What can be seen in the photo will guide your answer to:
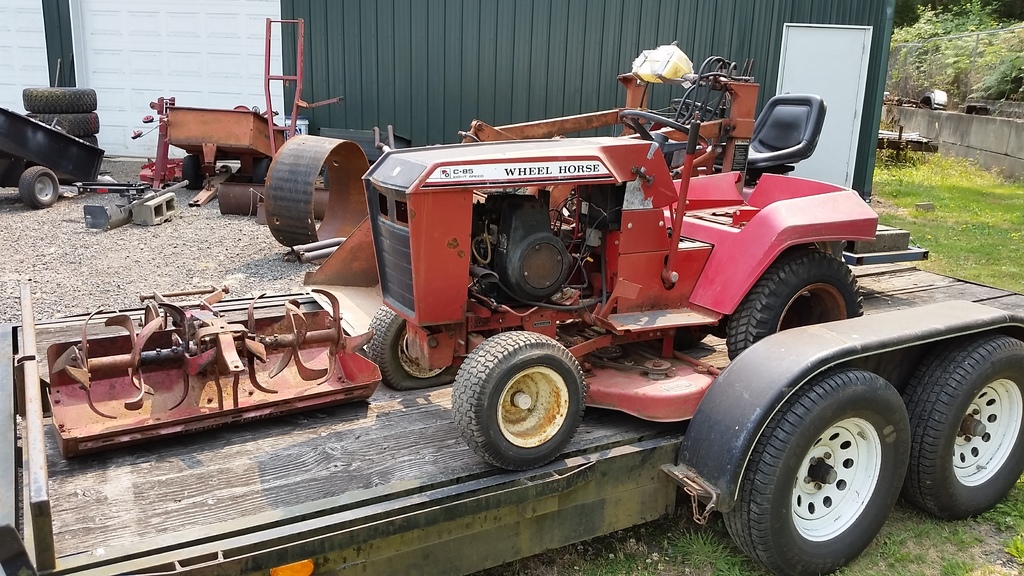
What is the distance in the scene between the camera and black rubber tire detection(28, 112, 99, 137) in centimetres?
1041

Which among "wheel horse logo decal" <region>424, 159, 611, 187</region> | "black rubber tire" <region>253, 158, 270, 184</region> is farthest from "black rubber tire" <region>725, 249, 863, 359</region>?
"black rubber tire" <region>253, 158, 270, 184</region>

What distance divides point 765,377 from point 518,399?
2.65 ft

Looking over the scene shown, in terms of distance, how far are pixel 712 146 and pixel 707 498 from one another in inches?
80.4

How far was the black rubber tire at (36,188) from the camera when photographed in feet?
27.3

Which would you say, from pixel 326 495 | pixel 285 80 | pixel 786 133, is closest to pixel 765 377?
pixel 326 495

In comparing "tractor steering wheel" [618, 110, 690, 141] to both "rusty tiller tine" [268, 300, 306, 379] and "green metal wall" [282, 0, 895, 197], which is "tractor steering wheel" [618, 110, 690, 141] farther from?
"green metal wall" [282, 0, 895, 197]

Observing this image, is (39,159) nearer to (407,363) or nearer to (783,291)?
(407,363)

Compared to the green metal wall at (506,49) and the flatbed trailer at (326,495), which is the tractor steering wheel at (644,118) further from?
the green metal wall at (506,49)

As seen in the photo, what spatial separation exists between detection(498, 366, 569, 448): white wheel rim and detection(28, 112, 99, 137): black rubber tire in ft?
32.4

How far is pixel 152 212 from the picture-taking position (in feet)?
25.5

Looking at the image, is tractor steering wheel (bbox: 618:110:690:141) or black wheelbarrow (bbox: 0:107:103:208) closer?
tractor steering wheel (bbox: 618:110:690:141)

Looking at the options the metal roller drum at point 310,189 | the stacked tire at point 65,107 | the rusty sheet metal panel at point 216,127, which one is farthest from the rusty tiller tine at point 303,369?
the stacked tire at point 65,107

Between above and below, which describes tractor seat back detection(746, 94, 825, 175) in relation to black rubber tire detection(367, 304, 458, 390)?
above

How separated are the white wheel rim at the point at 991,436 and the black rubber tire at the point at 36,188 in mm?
8683
